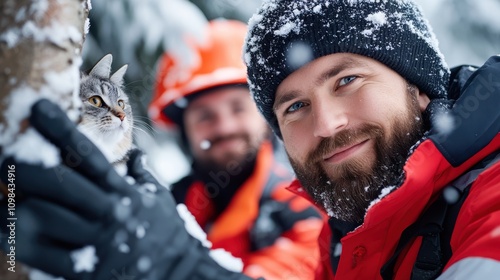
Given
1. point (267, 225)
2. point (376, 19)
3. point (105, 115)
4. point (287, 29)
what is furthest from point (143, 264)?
point (267, 225)

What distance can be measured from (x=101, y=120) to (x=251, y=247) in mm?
2200

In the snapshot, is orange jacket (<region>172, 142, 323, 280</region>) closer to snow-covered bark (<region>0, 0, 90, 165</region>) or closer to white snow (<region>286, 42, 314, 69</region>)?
white snow (<region>286, 42, 314, 69</region>)

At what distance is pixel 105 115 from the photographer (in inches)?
77.4

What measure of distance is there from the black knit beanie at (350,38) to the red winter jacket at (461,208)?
0.34 meters

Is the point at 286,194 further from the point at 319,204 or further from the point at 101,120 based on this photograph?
the point at 101,120

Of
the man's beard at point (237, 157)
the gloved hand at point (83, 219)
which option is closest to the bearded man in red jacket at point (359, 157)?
the gloved hand at point (83, 219)

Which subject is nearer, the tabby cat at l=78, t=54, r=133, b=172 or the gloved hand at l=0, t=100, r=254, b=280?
the gloved hand at l=0, t=100, r=254, b=280

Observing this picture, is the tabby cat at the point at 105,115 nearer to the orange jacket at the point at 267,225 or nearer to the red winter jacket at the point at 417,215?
the red winter jacket at the point at 417,215

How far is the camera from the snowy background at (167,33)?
391 cm

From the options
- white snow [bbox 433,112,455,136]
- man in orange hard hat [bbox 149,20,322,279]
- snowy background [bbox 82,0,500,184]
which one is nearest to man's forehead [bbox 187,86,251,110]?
man in orange hard hat [bbox 149,20,322,279]

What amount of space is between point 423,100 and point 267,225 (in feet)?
6.57

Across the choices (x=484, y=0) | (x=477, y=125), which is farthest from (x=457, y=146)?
(x=484, y=0)

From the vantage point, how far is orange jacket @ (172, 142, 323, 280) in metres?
3.54

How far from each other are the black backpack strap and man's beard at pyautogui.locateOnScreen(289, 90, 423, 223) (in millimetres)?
226
